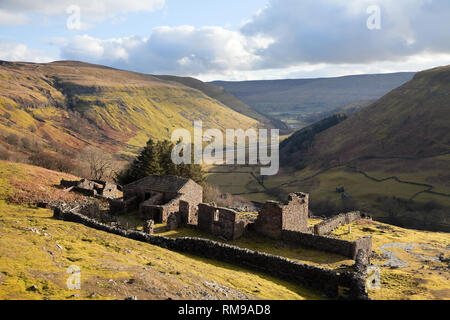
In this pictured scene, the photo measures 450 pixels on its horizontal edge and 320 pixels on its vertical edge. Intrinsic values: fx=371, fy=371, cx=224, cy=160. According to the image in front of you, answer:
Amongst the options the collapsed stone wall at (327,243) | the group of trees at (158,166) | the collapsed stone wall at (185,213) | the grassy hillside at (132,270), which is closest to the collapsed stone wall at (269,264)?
the grassy hillside at (132,270)

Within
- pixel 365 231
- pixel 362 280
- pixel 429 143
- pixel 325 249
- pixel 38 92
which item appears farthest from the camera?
pixel 38 92

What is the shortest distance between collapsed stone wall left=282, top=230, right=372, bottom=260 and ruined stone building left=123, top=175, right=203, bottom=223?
1058cm

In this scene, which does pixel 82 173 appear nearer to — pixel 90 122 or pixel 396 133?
pixel 396 133

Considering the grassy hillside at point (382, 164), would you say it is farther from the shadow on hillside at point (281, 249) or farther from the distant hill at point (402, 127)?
the shadow on hillside at point (281, 249)

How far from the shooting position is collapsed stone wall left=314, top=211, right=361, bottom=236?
137 ft

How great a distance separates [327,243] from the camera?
29.6 meters

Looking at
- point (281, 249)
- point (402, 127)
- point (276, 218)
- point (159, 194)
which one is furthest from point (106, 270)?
point (402, 127)

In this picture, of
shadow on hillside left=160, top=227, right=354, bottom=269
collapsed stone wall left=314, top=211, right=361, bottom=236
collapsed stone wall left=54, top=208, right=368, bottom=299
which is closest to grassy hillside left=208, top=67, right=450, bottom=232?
collapsed stone wall left=314, top=211, right=361, bottom=236

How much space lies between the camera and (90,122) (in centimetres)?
19338

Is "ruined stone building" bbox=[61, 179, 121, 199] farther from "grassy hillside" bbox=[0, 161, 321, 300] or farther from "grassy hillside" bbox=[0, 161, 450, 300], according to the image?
"grassy hillside" bbox=[0, 161, 321, 300]

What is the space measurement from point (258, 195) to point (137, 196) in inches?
2615

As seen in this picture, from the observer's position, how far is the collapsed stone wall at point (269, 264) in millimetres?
19470

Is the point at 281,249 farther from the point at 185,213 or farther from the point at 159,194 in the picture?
the point at 159,194

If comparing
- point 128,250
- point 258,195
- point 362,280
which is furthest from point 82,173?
point 362,280
